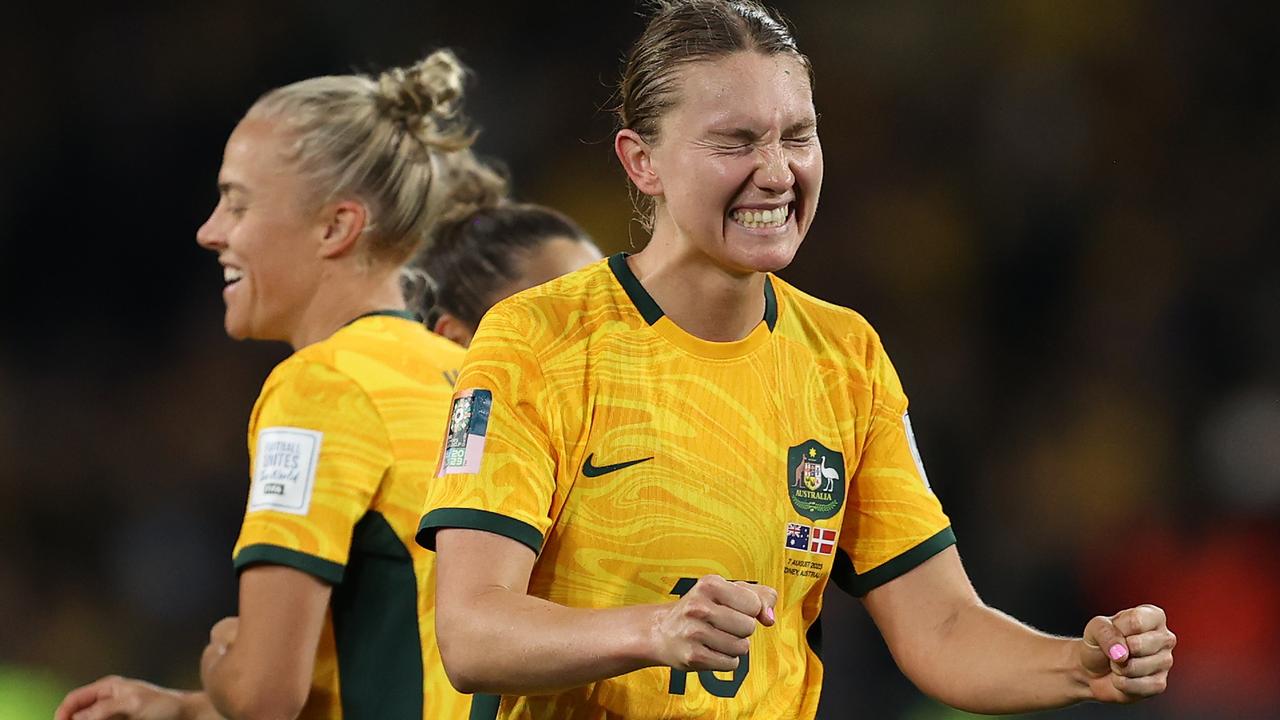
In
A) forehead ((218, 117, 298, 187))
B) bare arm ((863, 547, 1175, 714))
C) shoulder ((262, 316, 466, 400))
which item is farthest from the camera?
forehead ((218, 117, 298, 187))

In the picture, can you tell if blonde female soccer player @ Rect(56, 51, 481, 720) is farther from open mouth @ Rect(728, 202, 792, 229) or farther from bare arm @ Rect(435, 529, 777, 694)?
open mouth @ Rect(728, 202, 792, 229)

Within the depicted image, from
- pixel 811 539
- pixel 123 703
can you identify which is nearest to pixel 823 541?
pixel 811 539

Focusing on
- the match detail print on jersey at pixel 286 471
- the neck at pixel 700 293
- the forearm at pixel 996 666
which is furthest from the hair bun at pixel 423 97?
the forearm at pixel 996 666

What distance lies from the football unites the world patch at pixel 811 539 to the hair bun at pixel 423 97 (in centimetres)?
129

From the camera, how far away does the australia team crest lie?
2145 millimetres

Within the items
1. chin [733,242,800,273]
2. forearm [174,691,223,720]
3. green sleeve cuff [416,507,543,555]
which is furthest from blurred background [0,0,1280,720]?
green sleeve cuff [416,507,543,555]

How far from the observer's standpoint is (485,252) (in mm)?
3465

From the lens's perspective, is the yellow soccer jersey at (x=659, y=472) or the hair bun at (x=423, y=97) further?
the hair bun at (x=423, y=97)

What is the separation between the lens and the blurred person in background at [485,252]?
11.2 feet

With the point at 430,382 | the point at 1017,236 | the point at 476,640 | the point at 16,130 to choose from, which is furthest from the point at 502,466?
the point at 16,130

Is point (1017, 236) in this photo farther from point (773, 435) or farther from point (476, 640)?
point (476, 640)

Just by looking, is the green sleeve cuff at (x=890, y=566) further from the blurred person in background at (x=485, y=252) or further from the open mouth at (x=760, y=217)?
the blurred person in background at (x=485, y=252)

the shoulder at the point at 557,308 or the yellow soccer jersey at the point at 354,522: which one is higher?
the shoulder at the point at 557,308

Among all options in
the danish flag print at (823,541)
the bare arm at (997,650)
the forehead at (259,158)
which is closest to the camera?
the bare arm at (997,650)
